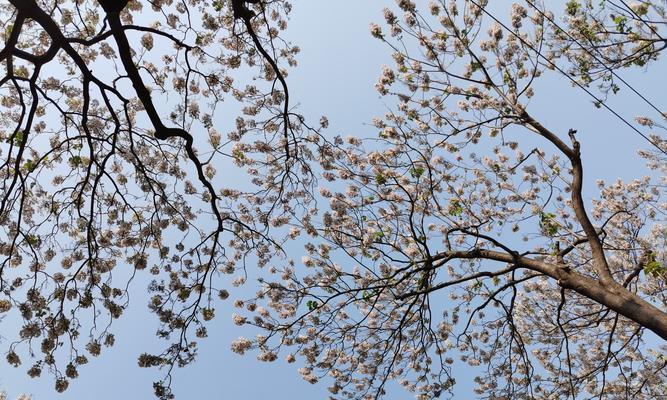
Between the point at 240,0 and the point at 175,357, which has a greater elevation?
the point at 240,0

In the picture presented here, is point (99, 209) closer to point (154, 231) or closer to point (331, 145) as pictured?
point (154, 231)

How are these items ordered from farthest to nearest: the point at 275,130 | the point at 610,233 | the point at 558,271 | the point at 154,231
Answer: the point at 610,233 → the point at 275,130 → the point at 154,231 → the point at 558,271

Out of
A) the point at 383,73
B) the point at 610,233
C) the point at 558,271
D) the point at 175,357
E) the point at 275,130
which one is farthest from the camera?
the point at 610,233

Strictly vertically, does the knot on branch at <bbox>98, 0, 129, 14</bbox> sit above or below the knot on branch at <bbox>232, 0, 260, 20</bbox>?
below

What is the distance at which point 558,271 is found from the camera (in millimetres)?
4965

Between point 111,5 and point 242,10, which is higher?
point 242,10

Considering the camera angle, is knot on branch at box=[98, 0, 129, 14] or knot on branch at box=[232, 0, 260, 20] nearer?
knot on branch at box=[98, 0, 129, 14]

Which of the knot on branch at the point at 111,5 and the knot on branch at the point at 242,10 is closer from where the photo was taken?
the knot on branch at the point at 111,5

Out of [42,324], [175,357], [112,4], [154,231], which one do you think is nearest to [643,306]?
[175,357]

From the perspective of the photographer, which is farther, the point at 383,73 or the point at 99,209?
the point at 383,73

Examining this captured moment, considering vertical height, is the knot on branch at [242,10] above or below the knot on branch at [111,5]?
above

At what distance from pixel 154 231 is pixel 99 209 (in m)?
0.86

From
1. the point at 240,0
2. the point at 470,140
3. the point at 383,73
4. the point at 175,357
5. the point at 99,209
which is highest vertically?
the point at 383,73

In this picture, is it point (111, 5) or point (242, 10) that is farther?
point (242, 10)
